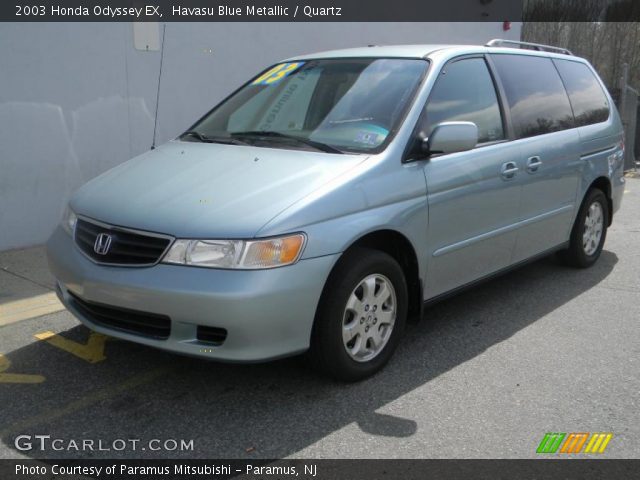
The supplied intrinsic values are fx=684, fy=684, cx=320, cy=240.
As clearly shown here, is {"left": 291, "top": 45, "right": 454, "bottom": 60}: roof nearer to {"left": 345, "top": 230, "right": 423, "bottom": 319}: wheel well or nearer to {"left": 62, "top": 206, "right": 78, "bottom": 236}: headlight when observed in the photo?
{"left": 345, "top": 230, "right": 423, "bottom": 319}: wheel well

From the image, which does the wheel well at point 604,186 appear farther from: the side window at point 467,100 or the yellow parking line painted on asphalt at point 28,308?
the yellow parking line painted on asphalt at point 28,308

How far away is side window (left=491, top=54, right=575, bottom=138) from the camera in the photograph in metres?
4.69

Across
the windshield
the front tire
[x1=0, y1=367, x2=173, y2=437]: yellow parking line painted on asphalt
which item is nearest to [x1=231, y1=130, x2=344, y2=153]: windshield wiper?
the windshield

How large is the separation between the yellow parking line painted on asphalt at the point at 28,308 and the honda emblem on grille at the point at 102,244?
1.51 meters

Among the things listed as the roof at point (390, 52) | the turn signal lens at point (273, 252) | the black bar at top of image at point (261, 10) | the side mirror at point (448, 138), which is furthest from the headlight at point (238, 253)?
the black bar at top of image at point (261, 10)

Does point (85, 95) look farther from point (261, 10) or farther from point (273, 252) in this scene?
point (273, 252)

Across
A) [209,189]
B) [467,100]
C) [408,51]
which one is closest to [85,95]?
[408,51]

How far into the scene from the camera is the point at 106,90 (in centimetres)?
658

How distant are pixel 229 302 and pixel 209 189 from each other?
69cm

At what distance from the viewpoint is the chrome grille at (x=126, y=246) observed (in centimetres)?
319

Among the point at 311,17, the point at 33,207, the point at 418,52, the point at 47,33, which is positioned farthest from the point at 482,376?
the point at 311,17

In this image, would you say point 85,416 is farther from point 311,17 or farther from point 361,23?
point 361,23

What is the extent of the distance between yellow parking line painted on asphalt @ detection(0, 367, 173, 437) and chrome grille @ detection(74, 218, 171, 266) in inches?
27.1

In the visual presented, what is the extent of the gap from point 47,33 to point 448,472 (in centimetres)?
518
